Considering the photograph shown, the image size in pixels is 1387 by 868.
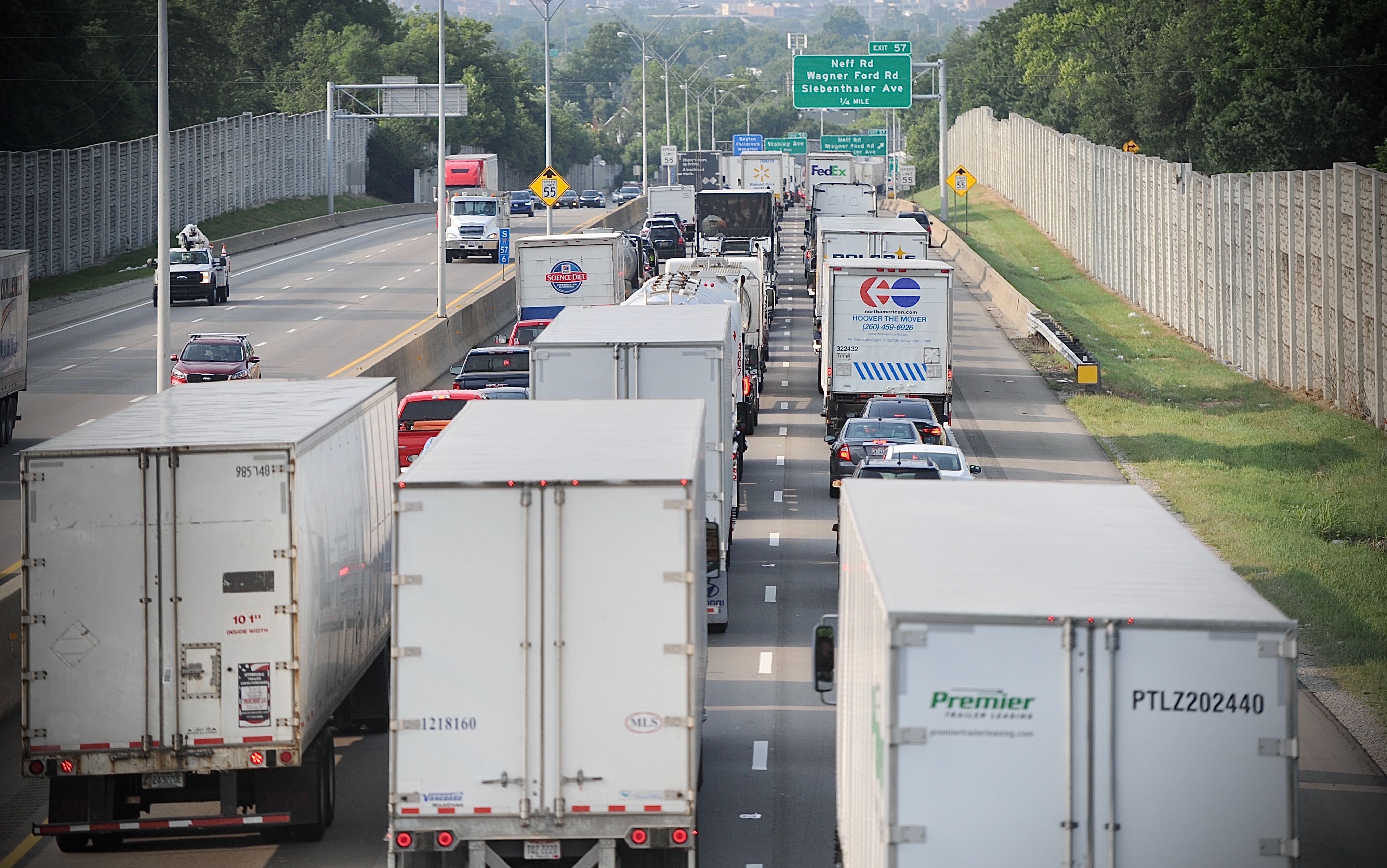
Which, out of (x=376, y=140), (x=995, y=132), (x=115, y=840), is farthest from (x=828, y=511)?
(x=376, y=140)

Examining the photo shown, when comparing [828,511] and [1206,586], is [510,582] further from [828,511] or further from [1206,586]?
[828,511]

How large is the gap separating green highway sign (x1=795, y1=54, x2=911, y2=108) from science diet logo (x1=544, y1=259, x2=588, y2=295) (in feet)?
115

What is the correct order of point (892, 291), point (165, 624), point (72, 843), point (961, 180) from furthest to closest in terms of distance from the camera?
point (961, 180)
point (892, 291)
point (72, 843)
point (165, 624)

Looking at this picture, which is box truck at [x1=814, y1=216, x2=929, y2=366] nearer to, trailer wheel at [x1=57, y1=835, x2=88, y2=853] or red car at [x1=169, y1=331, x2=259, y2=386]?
red car at [x1=169, y1=331, x2=259, y2=386]

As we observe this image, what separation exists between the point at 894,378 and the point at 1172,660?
25.8 meters

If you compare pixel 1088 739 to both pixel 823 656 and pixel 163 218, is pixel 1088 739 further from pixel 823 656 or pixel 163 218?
pixel 163 218

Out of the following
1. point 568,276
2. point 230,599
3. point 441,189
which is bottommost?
point 230,599

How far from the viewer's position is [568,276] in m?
44.9

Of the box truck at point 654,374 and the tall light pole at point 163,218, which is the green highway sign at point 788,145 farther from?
the box truck at point 654,374

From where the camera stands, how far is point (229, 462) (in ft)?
38.9

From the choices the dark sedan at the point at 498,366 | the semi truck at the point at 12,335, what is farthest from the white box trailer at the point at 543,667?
the semi truck at the point at 12,335

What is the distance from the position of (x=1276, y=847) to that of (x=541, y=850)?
4437 mm

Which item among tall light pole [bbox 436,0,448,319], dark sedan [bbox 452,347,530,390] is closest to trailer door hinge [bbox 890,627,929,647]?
dark sedan [bbox 452,347,530,390]

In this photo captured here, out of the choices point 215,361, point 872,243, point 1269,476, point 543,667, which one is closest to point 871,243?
point 872,243
